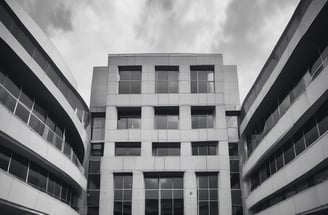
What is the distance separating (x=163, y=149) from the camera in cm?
3247

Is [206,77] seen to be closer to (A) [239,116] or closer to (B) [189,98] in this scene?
(B) [189,98]

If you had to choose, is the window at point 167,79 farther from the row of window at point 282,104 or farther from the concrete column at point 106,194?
the concrete column at point 106,194

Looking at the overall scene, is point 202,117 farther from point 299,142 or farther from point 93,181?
point 299,142

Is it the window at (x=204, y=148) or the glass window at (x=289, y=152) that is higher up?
the window at (x=204, y=148)

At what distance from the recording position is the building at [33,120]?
16.3m

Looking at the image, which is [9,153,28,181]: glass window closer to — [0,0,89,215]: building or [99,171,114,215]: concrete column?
[0,0,89,215]: building

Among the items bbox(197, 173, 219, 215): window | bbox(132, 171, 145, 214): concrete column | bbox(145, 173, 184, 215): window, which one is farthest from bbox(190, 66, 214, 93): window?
bbox(132, 171, 145, 214): concrete column

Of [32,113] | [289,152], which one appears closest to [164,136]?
[289,152]

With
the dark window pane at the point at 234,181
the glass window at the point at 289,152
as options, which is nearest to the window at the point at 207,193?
the dark window pane at the point at 234,181

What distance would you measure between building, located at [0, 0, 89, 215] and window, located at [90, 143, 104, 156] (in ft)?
15.5

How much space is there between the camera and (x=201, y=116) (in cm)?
3375

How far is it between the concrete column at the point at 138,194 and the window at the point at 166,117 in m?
5.46

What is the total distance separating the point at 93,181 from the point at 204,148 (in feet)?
37.4

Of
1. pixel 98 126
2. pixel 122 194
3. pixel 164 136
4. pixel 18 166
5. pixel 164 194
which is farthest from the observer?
pixel 98 126
